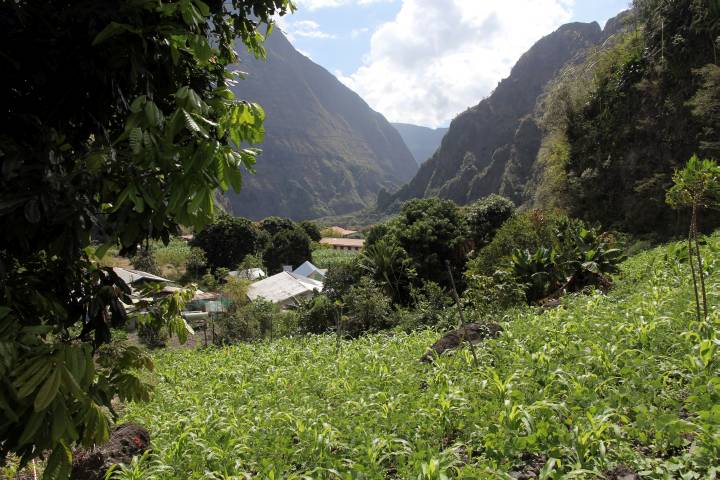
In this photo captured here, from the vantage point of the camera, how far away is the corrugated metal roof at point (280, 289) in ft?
89.6

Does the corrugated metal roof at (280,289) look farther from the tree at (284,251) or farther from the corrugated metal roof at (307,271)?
the tree at (284,251)

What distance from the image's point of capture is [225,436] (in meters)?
3.76

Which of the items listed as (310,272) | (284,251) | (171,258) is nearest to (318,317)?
(310,272)

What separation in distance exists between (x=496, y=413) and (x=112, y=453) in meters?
2.94

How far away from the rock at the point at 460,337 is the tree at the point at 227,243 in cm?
3711

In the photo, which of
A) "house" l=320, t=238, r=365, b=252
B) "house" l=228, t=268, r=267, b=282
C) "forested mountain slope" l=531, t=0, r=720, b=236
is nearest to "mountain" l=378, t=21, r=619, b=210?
"house" l=320, t=238, r=365, b=252

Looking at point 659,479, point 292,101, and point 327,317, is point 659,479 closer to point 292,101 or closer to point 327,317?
point 327,317

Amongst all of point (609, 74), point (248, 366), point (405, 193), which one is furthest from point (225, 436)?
point (405, 193)

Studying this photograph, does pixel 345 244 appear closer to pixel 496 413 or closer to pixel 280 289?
pixel 280 289

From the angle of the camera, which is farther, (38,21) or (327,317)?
(327,317)

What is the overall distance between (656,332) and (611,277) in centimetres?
582

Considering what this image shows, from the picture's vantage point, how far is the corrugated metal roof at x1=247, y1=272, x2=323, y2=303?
27312 mm

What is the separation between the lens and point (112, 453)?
148 inches

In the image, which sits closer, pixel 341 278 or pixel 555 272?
pixel 555 272
